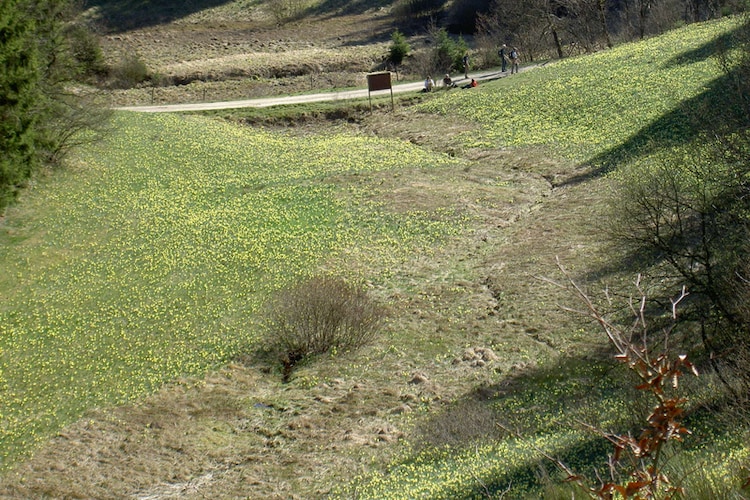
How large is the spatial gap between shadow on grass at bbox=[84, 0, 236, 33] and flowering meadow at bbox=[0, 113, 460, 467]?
128 feet

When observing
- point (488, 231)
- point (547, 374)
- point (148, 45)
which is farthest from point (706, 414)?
point (148, 45)

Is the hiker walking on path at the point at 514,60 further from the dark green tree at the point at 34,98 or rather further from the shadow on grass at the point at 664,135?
the dark green tree at the point at 34,98

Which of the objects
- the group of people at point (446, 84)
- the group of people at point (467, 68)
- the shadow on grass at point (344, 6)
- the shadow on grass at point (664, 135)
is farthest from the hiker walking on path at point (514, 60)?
the shadow on grass at point (344, 6)

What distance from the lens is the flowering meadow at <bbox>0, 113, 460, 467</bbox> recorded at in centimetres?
1888

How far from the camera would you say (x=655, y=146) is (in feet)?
93.9

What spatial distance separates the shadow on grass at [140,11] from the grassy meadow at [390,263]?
37.1m

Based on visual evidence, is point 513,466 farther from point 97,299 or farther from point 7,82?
point 7,82

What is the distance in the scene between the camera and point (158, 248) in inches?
1032

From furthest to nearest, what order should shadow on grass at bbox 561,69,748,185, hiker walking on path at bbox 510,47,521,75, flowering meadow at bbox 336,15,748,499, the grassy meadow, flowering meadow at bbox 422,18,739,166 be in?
hiker walking on path at bbox 510,47,521,75, flowering meadow at bbox 422,18,739,166, shadow on grass at bbox 561,69,748,185, the grassy meadow, flowering meadow at bbox 336,15,748,499

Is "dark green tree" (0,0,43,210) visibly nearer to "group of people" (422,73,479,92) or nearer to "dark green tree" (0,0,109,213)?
"dark green tree" (0,0,109,213)

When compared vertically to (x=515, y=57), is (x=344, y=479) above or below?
below

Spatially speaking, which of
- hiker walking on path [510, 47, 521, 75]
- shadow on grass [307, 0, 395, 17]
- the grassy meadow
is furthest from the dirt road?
shadow on grass [307, 0, 395, 17]

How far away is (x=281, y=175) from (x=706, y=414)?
25.0 m

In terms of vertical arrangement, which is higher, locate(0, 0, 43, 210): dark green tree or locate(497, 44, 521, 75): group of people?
locate(0, 0, 43, 210): dark green tree
